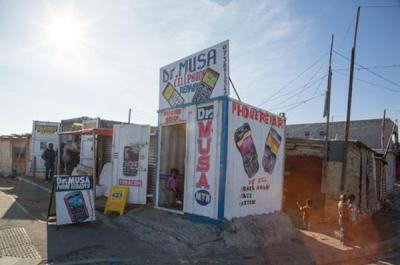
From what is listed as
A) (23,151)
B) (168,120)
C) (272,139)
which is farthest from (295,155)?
(23,151)

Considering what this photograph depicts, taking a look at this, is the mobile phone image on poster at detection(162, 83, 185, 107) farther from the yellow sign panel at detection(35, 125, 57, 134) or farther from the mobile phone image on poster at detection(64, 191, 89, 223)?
the yellow sign panel at detection(35, 125, 57, 134)

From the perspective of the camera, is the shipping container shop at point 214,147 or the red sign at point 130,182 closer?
the shipping container shop at point 214,147

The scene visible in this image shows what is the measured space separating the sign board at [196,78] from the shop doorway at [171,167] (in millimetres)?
1070

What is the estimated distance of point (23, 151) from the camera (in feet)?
74.5

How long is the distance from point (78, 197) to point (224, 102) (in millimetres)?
4529

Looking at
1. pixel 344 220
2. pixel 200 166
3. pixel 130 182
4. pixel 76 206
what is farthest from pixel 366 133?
pixel 76 206

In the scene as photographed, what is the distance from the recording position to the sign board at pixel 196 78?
29.5 ft

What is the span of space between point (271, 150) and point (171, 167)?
3305mm

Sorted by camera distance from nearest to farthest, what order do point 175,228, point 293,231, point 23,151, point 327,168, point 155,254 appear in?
point 155,254 → point 175,228 → point 293,231 → point 327,168 → point 23,151

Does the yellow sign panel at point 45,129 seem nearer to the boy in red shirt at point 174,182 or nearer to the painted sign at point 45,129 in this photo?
the painted sign at point 45,129

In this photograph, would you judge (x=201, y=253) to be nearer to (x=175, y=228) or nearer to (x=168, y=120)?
(x=175, y=228)

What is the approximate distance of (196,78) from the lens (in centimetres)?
965

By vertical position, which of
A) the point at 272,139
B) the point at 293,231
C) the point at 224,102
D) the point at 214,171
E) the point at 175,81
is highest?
the point at 175,81

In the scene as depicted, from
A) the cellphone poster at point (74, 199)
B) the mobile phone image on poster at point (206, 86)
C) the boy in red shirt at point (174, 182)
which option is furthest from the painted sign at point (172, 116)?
the cellphone poster at point (74, 199)
